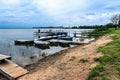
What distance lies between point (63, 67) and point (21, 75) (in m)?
2.41

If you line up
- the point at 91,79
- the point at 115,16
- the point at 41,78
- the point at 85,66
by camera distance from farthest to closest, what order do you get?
the point at 115,16, the point at 85,66, the point at 41,78, the point at 91,79

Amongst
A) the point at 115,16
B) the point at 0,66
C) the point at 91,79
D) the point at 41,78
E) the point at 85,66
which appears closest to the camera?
the point at 91,79

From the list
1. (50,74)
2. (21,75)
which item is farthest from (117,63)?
(21,75)

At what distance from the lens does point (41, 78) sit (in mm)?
9203

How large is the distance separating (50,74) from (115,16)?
3016 inches

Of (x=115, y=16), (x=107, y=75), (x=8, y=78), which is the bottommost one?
(x=8, y=78)

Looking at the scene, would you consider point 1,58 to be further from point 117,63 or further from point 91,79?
point 117,63

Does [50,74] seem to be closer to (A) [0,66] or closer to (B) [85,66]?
(B) [85,66]

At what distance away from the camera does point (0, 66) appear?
1055 cm

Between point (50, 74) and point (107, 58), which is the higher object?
point (107, 58)

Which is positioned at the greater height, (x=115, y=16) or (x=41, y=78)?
(x=115, y=16)

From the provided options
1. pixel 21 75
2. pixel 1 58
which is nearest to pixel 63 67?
pixel 21 75

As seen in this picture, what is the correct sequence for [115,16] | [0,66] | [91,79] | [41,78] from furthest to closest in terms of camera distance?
1. [115,16]
2. [0,66]
3. [41,78]
4. [91,79]

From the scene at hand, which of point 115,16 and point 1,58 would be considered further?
point 115,16
